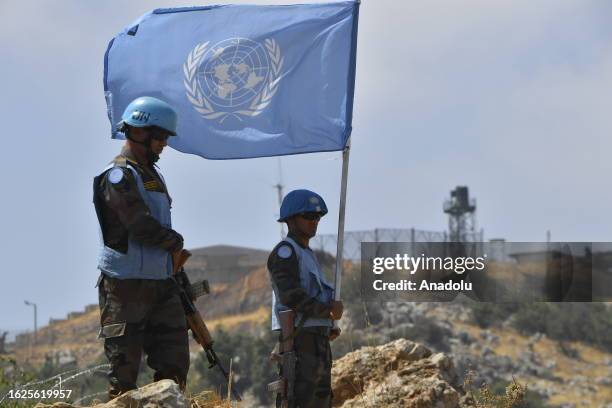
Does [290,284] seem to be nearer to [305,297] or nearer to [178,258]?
[305,297]

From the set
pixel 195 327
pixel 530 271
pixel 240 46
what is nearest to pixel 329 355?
pixel 195 327

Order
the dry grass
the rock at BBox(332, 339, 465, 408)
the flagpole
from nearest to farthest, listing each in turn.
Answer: the dry grass
the flagpole
the rock at BBox(332, 339, 465, 408)

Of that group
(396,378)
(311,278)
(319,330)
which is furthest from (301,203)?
(396,378)

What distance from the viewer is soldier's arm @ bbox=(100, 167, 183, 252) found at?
6238mm

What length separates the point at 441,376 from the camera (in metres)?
8.65

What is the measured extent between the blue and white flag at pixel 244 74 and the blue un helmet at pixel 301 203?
64 centimetres

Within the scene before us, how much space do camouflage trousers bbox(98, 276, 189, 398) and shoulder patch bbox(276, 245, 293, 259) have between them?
0.72 m

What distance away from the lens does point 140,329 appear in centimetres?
641

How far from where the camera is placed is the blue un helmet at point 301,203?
719 centimetres

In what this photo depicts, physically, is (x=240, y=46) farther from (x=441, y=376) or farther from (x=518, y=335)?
(x=518, y=335)

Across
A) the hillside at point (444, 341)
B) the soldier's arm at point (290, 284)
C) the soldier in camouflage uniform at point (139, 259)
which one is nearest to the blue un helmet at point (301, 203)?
the soldier's arm at point (290, 284)

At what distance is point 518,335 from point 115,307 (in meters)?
50.0

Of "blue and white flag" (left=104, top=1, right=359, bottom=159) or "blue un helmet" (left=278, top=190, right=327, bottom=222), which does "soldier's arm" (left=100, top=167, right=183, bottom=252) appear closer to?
Answer: "blue un helmet" (left=278, top=190, right=327, bottom=222)

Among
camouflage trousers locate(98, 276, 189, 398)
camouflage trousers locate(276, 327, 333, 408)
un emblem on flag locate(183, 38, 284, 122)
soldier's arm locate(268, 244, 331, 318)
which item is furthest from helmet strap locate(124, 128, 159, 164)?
un emblem on flag locate(183, 38, 284, 122)
